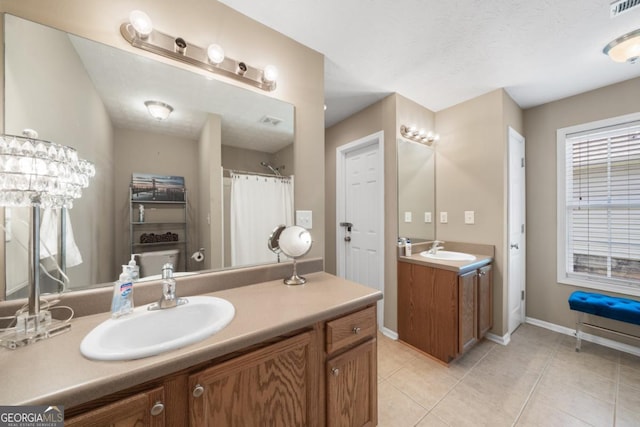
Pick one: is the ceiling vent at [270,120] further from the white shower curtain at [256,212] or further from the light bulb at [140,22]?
the light bulb at [140,22]

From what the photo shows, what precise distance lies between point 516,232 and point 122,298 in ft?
10.7

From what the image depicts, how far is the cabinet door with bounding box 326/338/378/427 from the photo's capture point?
998 millimetres

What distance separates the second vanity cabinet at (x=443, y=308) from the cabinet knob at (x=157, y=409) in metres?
1.95

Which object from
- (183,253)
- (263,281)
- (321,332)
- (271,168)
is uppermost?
(271,168)

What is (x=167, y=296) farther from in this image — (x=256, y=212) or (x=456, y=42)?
(x=456, y=42)

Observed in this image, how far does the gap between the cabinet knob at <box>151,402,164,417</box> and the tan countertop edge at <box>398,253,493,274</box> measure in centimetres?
194

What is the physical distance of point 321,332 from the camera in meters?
0.98

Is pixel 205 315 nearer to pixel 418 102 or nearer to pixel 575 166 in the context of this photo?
pixel 418 102

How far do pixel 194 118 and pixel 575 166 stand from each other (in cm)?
356

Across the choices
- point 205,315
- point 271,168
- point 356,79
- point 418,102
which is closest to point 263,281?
point 205,315

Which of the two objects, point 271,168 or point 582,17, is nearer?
point 582,17

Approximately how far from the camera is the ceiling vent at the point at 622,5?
1.27 m

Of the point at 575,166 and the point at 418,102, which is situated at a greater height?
the point at 418,102

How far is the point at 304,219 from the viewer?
158 centimetres
